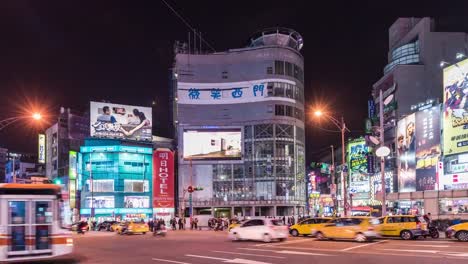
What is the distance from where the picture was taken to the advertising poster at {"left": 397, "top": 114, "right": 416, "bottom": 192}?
68.2m

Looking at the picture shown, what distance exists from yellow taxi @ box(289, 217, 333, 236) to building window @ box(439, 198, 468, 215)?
2610cm

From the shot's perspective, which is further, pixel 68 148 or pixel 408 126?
pixel 68 148

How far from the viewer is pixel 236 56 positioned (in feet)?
309

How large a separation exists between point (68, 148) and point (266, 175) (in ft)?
129

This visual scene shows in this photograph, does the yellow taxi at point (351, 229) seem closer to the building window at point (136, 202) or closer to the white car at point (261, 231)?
the white car at point (261, 231)

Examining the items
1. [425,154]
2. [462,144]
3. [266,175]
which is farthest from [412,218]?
[266,175]

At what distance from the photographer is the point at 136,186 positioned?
3696 inches

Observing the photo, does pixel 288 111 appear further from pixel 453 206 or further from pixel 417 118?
pixel 453 206

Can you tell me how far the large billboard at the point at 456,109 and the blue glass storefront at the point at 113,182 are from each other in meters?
54.2

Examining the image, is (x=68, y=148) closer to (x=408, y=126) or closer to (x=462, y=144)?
(x=408, y=126)

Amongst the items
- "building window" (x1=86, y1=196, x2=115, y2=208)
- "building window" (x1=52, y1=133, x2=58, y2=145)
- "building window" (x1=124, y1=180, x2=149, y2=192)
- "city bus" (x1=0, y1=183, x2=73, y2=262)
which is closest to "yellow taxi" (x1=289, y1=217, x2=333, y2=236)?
"city bus" (x1=0, y1=183, x2=73, y2=262)

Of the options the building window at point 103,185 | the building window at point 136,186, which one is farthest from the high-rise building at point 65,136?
the building window at point 136,186

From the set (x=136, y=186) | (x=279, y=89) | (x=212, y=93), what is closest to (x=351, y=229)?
(x=279, y=89)

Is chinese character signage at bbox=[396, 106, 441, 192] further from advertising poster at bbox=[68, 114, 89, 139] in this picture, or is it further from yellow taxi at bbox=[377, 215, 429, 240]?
advertising poster at bbox=[68, 114, 89, 139]
